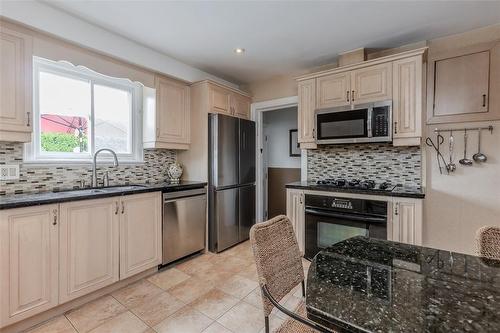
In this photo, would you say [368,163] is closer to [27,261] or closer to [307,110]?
[307,110]

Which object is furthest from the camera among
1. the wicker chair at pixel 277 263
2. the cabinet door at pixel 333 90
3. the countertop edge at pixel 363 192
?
the cabinet door at pixel 333 90

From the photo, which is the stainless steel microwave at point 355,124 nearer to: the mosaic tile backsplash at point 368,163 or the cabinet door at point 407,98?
the cabinet door at point 407,98

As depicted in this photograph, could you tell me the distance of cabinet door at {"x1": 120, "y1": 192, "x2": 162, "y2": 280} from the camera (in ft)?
7.61

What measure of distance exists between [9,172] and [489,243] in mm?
3238

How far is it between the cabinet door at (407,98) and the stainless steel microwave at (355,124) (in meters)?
0.08

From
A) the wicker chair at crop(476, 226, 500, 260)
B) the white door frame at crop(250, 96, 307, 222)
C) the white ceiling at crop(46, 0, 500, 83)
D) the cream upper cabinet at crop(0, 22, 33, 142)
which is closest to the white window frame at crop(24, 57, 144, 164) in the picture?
the cream upper cabinet at crop(0, 22, 33, 142)

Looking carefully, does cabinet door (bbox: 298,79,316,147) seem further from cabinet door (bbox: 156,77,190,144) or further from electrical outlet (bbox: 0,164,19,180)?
electrical outlet (bbox: 0,164,19,180)

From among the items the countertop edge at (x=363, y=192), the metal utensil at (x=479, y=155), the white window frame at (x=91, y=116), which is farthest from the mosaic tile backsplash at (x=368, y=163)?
the white window frame at (x=91, y=116)

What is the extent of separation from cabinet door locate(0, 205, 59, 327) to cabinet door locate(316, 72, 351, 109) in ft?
9.30

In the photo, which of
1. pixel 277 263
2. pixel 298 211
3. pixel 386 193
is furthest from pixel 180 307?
pixel 386 193

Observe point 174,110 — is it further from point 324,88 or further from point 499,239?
point 499,239

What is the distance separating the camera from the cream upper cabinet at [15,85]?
5.94 ft

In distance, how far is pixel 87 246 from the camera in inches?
80.7

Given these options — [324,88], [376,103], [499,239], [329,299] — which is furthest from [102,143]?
[499,239]
